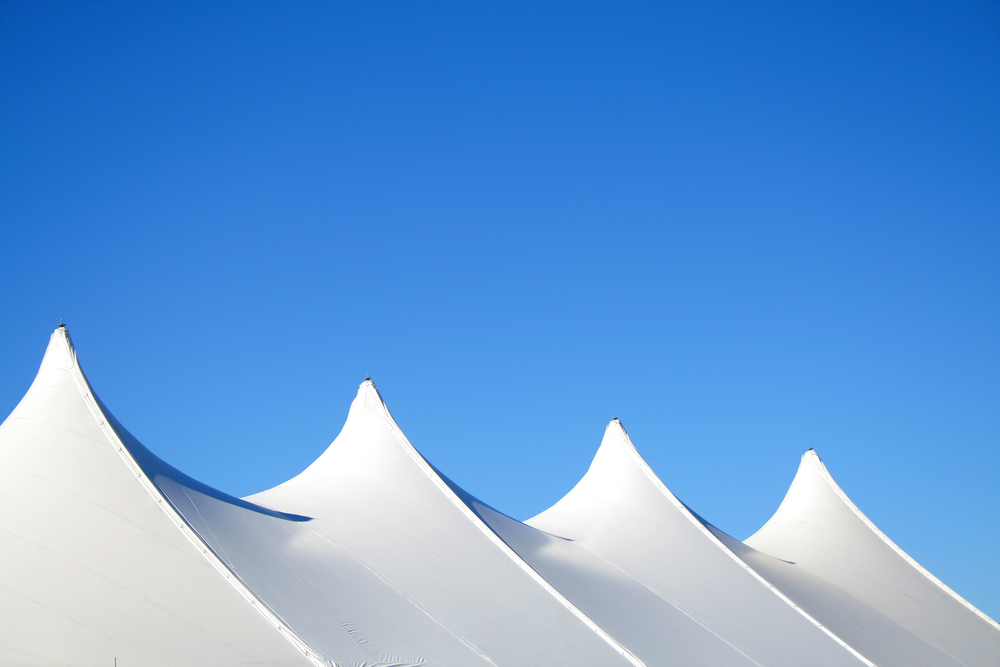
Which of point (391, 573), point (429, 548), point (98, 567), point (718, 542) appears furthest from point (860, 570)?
point (98, 567)

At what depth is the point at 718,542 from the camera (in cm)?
1642

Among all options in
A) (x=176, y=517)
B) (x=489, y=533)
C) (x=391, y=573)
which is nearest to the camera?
(x=176, y=517)

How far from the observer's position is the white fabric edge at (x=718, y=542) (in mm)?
14258

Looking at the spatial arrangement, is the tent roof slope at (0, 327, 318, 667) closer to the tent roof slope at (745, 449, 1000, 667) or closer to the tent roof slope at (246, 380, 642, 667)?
the tent roof slope at (246, 380, 642, 667)

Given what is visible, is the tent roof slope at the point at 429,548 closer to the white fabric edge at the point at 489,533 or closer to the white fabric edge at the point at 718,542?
the white fabric edge at the point at 489,533

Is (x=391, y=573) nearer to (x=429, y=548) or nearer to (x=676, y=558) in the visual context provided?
(x=429, y=548)

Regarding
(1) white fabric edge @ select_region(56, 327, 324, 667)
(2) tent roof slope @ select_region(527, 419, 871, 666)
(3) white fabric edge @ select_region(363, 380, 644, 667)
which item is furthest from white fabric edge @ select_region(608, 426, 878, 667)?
(1) white fabric edge @ select_region(56, 327, 324, 667)

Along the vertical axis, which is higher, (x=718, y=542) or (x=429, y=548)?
(x=718, y=542)

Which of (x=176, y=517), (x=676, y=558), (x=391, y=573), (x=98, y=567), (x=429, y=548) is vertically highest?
(x=676, y=558)

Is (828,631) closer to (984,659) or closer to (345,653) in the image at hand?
(984,659)

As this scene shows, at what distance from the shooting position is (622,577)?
15320 mm

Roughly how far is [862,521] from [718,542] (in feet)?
18.7

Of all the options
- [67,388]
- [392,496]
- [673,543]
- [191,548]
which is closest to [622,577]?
[673,543]

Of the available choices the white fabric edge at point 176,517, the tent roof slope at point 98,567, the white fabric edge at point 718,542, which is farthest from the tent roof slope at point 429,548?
the white fabric edge at point 718,542
